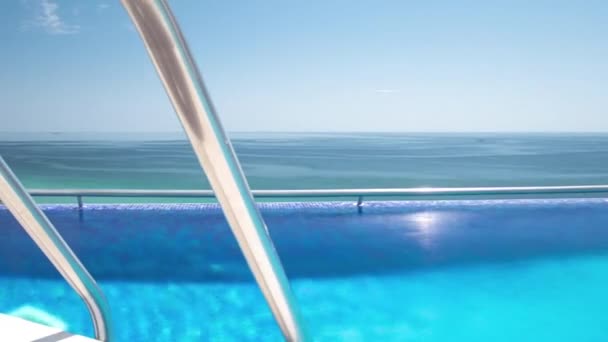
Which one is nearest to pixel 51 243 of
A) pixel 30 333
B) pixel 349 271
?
pixel 30 333

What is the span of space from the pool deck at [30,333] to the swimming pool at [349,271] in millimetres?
1406

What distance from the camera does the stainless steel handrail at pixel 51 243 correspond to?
0.59 meters

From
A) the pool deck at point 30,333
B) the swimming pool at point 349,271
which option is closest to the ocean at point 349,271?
the swimming pool at point 349,271

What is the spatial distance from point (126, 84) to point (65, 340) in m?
21.9

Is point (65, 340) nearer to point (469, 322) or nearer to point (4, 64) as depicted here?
point (469, 322)

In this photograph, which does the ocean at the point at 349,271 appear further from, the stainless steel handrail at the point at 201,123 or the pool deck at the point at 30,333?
the stainless steel handrail at the point at 201,123

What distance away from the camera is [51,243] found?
2.14ft

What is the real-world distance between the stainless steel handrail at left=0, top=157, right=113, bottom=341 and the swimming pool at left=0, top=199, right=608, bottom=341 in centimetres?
146

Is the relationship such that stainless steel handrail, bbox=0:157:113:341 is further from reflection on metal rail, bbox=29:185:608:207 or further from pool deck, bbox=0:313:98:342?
reflection on metal rail, bbox=29:185:608:207

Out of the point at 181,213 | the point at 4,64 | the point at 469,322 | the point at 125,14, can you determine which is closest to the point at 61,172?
the point at 4,64

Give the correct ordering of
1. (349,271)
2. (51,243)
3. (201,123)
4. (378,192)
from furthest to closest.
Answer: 1. (378,192)
2. (349,271)
3. (51,243)
4. (201,123)

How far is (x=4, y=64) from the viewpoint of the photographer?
2156cm

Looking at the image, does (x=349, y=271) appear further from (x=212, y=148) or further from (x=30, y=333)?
(x=212, y=148)

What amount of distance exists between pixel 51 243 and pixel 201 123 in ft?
1.47
